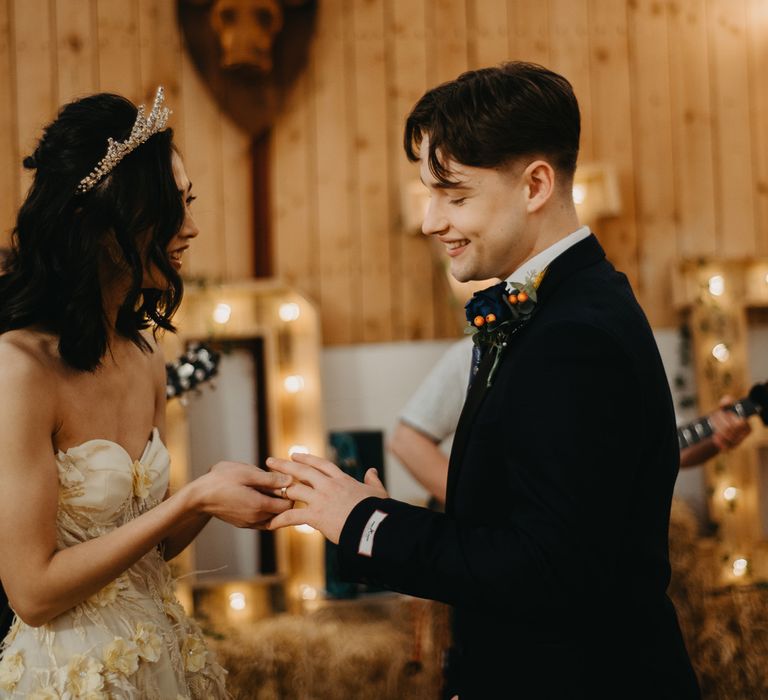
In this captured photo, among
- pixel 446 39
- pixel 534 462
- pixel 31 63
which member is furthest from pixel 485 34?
pixel 534 462

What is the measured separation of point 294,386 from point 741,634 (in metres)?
1.90

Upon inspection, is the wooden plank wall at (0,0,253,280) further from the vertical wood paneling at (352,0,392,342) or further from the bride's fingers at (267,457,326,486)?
the bride's fingers at (267,457,326,486)

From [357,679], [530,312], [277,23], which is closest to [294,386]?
[357,679]

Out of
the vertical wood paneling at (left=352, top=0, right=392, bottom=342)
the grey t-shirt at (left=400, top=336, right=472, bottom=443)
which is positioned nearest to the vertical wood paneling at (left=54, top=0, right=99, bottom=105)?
the vertical wood paneling at (left=352, top=0, right=392, bottom=342)

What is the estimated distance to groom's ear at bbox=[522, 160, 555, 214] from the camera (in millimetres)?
1301

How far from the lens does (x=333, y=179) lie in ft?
12.7

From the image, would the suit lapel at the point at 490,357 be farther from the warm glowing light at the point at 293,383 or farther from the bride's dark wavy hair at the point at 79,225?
the warm glowing light at the point at 293,383

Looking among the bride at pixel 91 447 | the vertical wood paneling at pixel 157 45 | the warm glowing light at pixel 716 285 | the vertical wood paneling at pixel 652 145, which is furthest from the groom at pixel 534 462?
the vertical wood paneling at pixel 652 145

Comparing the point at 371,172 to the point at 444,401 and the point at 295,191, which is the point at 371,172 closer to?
the point at 295,191

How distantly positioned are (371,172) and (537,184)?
2653 millimetres

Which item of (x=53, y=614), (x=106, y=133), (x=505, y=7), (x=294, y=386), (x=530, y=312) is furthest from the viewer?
(x=505, y=7)

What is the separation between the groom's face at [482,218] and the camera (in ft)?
4.29

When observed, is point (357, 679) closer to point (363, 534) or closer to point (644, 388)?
point (363, 534)

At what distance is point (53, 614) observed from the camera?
1365 mm
